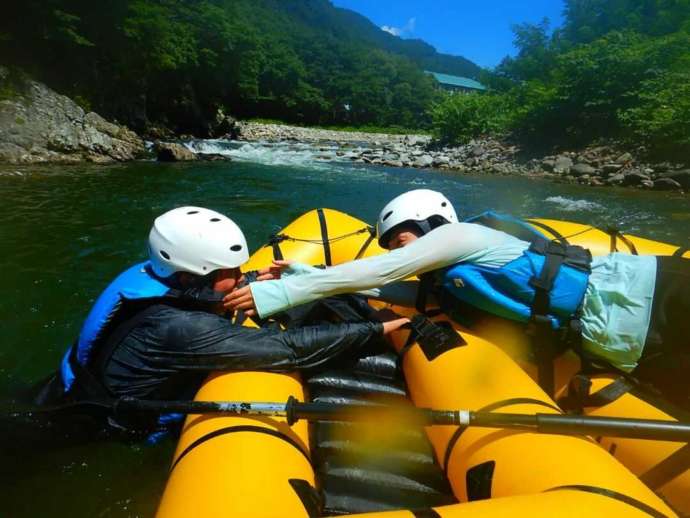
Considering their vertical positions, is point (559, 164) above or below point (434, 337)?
below

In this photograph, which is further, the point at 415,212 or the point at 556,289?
the point at 415,212

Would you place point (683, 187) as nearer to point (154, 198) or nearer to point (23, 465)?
point (154, 198)

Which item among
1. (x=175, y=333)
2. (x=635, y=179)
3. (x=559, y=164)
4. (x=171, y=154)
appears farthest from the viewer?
(x=171, y=154)

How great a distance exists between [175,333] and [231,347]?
30 centimetres

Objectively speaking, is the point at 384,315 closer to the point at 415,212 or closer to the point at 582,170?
the point at 415,212

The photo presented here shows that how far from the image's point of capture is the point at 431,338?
9.16 feet

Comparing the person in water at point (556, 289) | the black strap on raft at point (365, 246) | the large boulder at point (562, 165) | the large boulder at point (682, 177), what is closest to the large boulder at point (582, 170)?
the large boulder at point (562, 165)

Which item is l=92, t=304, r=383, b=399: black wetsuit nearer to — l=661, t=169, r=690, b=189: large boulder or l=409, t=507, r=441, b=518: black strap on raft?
l=409, t=507, r=441, b=518: black strap on raft

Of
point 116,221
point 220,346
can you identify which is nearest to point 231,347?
point 220,346

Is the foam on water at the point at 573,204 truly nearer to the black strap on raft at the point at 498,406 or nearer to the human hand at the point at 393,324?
the human hand at the point at 393,324

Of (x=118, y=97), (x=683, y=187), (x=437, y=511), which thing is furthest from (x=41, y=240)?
(x=118, y=97)

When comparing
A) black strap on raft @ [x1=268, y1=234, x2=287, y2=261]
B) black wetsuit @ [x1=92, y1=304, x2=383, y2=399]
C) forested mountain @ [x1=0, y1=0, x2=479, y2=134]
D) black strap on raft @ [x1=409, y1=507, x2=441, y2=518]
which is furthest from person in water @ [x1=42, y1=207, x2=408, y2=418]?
forested mountain @ [x1=0, y1=0, x2=479, y2=134]

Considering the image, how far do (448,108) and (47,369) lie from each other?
92.8 ft

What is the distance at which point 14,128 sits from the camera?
1414 centimetres
